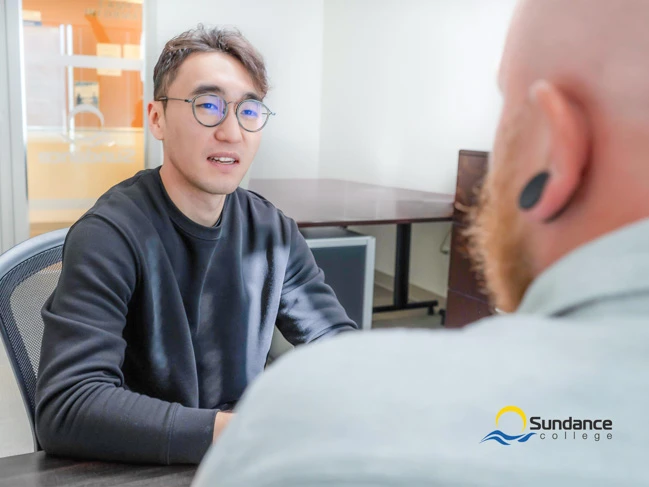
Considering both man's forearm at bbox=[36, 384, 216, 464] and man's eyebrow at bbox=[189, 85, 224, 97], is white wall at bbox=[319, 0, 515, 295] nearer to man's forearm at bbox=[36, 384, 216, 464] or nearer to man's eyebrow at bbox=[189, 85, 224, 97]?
man's eyebrow at bbox=[189, 85, 224, 97]

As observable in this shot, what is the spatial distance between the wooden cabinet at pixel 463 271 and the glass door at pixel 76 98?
2.50m

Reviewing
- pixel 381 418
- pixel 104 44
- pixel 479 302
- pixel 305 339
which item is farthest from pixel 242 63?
pixel 104 44

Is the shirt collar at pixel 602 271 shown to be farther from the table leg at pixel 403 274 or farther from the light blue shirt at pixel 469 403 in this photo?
the table leg at pixel 403 274

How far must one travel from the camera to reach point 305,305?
1.20m

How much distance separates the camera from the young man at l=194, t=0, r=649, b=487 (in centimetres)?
18

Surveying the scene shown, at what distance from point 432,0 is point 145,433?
360 cm

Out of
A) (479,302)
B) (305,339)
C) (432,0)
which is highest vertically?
(432,0)

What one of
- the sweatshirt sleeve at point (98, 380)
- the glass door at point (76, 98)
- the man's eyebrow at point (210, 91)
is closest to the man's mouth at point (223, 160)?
the man's eyebrow at point (210, 91)

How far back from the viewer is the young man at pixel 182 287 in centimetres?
80

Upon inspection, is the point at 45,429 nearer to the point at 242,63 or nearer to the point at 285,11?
the point at 242,63

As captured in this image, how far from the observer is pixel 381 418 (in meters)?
0.18

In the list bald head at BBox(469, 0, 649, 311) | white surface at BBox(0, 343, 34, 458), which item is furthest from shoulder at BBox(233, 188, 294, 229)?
white surface at BBox(0, 343, 34, 458)

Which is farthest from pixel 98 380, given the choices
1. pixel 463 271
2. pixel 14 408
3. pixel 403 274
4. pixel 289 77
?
pixel 289 77

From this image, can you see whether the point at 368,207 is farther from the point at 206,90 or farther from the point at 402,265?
the point at 206,90
